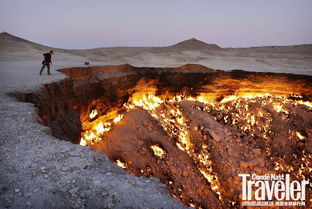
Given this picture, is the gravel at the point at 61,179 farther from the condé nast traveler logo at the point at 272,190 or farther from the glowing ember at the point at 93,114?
the condé nast traveler logo at the point at 272,190

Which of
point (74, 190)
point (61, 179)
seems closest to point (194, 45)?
point (61, 179)

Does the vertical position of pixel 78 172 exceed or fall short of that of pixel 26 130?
it falls short

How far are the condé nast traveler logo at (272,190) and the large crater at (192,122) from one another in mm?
228

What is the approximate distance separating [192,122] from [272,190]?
4.08 metres

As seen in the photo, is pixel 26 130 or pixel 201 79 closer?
pixel 26 130

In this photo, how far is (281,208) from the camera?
25.7 feet

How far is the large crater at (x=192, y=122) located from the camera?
307 inches

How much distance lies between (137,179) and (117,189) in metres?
0.36

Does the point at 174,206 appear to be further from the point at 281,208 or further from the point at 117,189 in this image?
the point at 281,208

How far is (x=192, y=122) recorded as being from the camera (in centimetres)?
1047

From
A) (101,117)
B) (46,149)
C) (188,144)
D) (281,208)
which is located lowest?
(281,208)

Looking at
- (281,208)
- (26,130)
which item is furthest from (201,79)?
(26,130)

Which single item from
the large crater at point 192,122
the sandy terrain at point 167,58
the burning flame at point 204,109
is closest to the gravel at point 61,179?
the large crater at point 192,122

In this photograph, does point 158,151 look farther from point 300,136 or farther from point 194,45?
point 194,45
